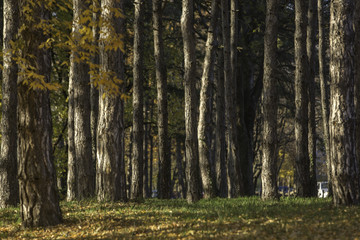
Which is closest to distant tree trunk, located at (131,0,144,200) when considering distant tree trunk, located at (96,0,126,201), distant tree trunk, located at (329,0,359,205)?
distant tree trunk, located at (96,0,126,201)

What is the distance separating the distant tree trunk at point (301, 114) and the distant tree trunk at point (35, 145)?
8589mm

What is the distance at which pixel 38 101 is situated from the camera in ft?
28.5

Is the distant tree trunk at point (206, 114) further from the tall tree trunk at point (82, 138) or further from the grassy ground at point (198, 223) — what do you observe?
the grassy ground at point (198, 223)

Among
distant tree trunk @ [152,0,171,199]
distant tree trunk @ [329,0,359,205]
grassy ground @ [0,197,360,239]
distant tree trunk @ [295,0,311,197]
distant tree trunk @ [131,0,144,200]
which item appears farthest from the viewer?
distant tree trunk @ [131,0,144,200]

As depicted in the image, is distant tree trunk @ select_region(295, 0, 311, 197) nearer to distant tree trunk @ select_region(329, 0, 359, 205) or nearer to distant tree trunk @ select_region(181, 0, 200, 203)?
distant tree trunk @ select_region(181, 0, 200, 203)

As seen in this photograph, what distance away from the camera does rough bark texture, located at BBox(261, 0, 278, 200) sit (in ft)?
40.5

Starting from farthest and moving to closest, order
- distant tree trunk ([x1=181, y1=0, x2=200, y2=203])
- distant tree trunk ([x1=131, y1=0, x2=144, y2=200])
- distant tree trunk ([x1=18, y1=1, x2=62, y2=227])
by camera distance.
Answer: distant tree trunk ([x1=131, y1=0, x2=144, y2=200]), distant tree trunk ([x1=181, y1=0, x2=200, y2=203]), distant tree trunk ([x1=18, y1=1, x2=62, y2=227])

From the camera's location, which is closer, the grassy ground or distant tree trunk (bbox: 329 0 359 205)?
the grassy ground

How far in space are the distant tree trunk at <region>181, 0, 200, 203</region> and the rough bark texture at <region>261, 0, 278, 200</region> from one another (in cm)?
200

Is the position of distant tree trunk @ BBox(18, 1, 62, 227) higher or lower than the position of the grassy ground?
higher

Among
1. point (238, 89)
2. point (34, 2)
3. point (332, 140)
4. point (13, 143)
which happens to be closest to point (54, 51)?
point (238, 89)

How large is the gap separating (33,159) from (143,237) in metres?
2.72

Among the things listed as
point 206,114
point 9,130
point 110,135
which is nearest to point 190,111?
point 206,114

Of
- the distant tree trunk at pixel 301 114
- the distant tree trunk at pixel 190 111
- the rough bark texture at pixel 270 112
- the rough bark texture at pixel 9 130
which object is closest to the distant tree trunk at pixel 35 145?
the rough bark texture at pixel 9 130
